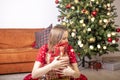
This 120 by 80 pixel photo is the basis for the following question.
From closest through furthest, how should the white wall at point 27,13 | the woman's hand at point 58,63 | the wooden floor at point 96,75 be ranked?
the woman's hand at point 58,63 < the wooden floor at point 96,75 < the white wall at point 27,13

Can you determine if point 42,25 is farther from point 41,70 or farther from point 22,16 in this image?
point 41,70

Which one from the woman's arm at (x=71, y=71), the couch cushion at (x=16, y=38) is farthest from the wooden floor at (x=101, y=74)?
the woman's arm at (x=71, y=71)

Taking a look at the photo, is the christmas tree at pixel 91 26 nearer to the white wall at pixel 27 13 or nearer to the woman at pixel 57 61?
the white wall at pixel 27 13

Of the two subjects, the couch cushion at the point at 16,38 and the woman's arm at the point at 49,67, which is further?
the couch cushion at the point at 16,38

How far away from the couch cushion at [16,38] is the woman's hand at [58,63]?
11.7 feet

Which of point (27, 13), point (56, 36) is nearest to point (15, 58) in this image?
point (27, 13)

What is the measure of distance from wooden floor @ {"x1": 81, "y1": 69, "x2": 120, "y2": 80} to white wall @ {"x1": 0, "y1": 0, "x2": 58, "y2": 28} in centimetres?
167

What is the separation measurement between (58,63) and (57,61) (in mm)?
13

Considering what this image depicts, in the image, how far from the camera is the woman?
1.24m

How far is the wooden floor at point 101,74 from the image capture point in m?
3.88

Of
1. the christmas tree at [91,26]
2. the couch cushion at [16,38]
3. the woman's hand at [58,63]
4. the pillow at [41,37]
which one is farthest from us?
the couch cushion at [16,38]

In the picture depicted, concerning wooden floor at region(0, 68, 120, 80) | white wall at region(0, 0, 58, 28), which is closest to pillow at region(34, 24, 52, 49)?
white wall at region(0, 0, 58, 28)

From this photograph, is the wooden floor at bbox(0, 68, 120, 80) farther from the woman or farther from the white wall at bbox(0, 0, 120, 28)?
the woman

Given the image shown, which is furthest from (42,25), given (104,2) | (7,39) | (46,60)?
(46,60)
